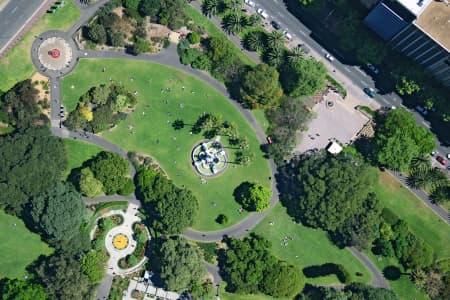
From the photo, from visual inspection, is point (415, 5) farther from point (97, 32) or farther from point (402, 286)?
point (97, 32)

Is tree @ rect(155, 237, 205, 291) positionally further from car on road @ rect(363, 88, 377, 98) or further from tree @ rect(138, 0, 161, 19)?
car on road @ rect(363, 88, 377, 98)

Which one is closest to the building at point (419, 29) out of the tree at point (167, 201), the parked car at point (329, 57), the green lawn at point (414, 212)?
the parked car at point (329, 57)

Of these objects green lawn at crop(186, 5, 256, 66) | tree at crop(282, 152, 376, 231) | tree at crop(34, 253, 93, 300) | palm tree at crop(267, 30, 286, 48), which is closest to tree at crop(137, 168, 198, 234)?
tree at crop(34, 253, 93, 300)

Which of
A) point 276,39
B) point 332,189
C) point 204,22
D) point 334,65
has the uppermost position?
point 334,65

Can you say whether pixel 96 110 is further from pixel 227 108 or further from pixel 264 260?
pixel 264 260

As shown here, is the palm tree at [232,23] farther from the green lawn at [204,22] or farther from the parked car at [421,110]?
the parked car at [421,110]

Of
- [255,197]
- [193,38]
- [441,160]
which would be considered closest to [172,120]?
[193,38]
